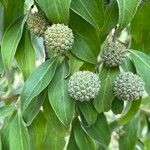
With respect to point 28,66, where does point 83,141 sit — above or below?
below

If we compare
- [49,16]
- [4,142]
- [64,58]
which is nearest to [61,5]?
[49,16]

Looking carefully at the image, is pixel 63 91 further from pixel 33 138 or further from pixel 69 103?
pixel 33 138

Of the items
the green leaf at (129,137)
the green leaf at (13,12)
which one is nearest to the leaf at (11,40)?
the green leaf at (13,12)

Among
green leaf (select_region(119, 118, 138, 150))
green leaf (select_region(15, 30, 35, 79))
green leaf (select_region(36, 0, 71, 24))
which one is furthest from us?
green leaf (select_region(119, 118, 138, 150))

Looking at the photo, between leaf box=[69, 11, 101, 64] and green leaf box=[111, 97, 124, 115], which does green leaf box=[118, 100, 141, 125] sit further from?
leaf box=[69, 11, 101, 64]

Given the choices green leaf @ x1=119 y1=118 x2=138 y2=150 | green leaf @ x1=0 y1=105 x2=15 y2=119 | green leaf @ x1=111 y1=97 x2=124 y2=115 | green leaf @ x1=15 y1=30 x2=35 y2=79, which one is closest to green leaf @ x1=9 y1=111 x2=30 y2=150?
green leaf @ x1=0 y1=105 x2=15 y2=119
